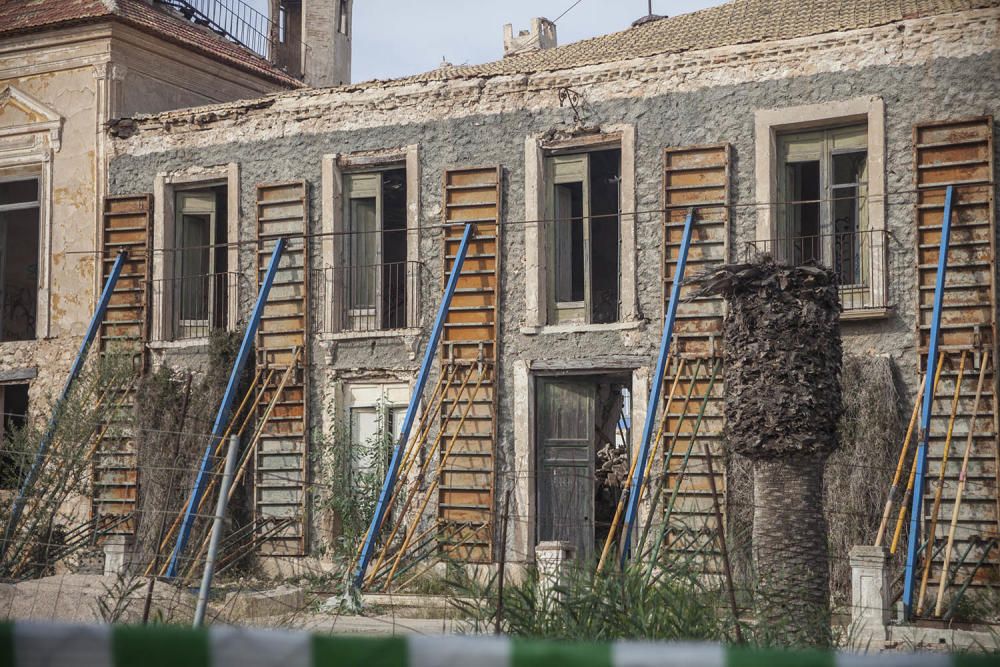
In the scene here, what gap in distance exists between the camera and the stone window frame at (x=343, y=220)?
15.3 meters

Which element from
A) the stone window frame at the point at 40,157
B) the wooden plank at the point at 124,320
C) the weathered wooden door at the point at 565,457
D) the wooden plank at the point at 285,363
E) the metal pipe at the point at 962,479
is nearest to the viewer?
the metal pipe at the point at 962,479

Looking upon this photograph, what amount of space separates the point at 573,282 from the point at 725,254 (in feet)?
7.44

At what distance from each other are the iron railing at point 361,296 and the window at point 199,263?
64.3 inches

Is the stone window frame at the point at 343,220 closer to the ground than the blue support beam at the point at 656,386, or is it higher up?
higher up

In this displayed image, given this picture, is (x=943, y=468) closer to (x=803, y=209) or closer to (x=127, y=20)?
(x=803, y=209)

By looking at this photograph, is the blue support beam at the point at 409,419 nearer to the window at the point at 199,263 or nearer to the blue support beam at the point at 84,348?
the window at the point at 199,263

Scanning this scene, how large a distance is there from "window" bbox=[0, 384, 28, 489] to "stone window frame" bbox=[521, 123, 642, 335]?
559cm

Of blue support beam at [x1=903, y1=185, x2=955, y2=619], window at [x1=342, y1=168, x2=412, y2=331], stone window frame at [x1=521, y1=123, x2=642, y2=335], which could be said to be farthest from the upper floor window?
blue support beam at [x1=903, y1=185, x2=955, y2=619]

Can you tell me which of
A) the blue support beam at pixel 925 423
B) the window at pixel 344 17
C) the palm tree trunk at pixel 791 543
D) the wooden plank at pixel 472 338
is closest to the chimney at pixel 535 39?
the window at pixel 344 17

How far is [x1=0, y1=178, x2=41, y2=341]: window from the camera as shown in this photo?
18.7m

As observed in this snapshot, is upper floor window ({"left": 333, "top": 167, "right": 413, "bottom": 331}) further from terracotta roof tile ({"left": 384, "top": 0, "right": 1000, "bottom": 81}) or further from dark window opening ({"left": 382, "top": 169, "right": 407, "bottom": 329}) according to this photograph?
terracotta roof tile ({"left": 384, "top": 0, "right": 1000, "bottom": 81})

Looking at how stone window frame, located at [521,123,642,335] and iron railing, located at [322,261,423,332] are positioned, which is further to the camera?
iron railing, located at [322,261,423,332]

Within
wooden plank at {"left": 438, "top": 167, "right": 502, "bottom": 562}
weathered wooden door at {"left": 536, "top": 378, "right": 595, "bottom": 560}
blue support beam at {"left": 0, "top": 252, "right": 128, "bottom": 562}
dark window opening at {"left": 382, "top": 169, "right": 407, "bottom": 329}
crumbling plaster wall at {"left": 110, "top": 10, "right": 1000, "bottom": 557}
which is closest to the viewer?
crumbling plaster wall at {"left": 110, "top": 10, "right": 1000, "bottom": 557}

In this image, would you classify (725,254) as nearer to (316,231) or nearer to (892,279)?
(892,279)
